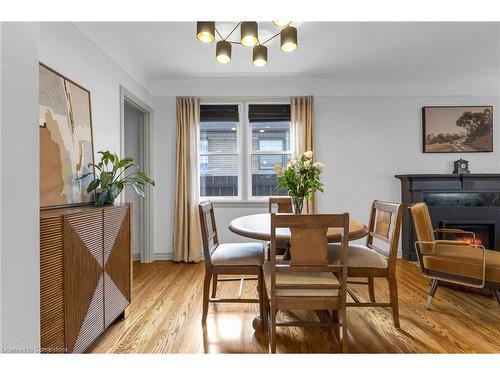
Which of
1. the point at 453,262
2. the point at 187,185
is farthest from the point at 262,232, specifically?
the point at 187,185

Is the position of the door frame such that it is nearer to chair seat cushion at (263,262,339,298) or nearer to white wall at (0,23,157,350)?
chair seat cushion at (263,262,339,298)

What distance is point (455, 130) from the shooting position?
13.0ft

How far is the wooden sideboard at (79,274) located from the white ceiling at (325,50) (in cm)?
178

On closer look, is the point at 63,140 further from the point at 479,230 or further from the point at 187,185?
the point at 479,230

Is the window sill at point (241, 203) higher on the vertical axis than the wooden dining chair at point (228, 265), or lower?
higher

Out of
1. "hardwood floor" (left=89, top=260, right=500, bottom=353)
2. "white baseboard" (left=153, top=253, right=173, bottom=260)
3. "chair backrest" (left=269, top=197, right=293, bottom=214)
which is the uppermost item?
"chair backrest" (left=269, top=197, right=293, bottom=214)

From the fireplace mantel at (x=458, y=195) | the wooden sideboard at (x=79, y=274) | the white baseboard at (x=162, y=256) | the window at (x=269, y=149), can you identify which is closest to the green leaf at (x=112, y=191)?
the wooden sideboard at (x=79, y=274)

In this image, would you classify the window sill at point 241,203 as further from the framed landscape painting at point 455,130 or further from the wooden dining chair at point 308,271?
the framed landscape painting at point 455,130

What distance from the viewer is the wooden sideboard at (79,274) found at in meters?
1.37

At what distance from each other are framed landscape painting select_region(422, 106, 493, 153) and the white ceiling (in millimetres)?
515

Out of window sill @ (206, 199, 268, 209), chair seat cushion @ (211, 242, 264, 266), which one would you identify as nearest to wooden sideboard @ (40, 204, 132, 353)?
chair seat cushion @ (211, 242, 264, 266)

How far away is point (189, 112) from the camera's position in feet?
12.6

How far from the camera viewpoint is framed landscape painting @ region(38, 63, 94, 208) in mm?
1821
